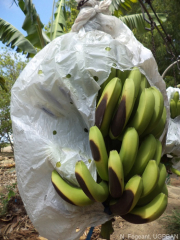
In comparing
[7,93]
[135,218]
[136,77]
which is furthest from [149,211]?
[7,93]

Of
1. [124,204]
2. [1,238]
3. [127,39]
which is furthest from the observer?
[1,238]

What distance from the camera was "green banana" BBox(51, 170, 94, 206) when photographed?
0.82m

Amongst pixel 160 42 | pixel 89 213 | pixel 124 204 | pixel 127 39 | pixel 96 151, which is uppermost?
pixel 127 39

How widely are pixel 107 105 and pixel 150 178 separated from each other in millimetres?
327

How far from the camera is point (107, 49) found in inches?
36.9

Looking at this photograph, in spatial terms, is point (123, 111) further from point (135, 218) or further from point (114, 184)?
point (135, 218)

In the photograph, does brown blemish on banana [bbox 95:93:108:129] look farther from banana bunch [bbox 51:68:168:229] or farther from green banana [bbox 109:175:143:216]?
green banana [bbox 109:175:143:216]

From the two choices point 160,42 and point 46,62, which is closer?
point 46,62

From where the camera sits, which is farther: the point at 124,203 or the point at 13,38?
the point at 13,38

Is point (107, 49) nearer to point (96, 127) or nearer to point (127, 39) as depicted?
point (127, 39)

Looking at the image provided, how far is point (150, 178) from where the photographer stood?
80 cm

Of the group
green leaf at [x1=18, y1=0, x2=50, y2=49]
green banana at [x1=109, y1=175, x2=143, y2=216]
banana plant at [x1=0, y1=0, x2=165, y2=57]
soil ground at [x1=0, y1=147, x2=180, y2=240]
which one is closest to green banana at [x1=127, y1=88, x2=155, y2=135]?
green banana at [x1=109, y1=175, x2=143, y2=216]

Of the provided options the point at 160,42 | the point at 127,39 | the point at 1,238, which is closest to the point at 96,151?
the point at 127,39

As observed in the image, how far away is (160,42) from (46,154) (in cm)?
726
